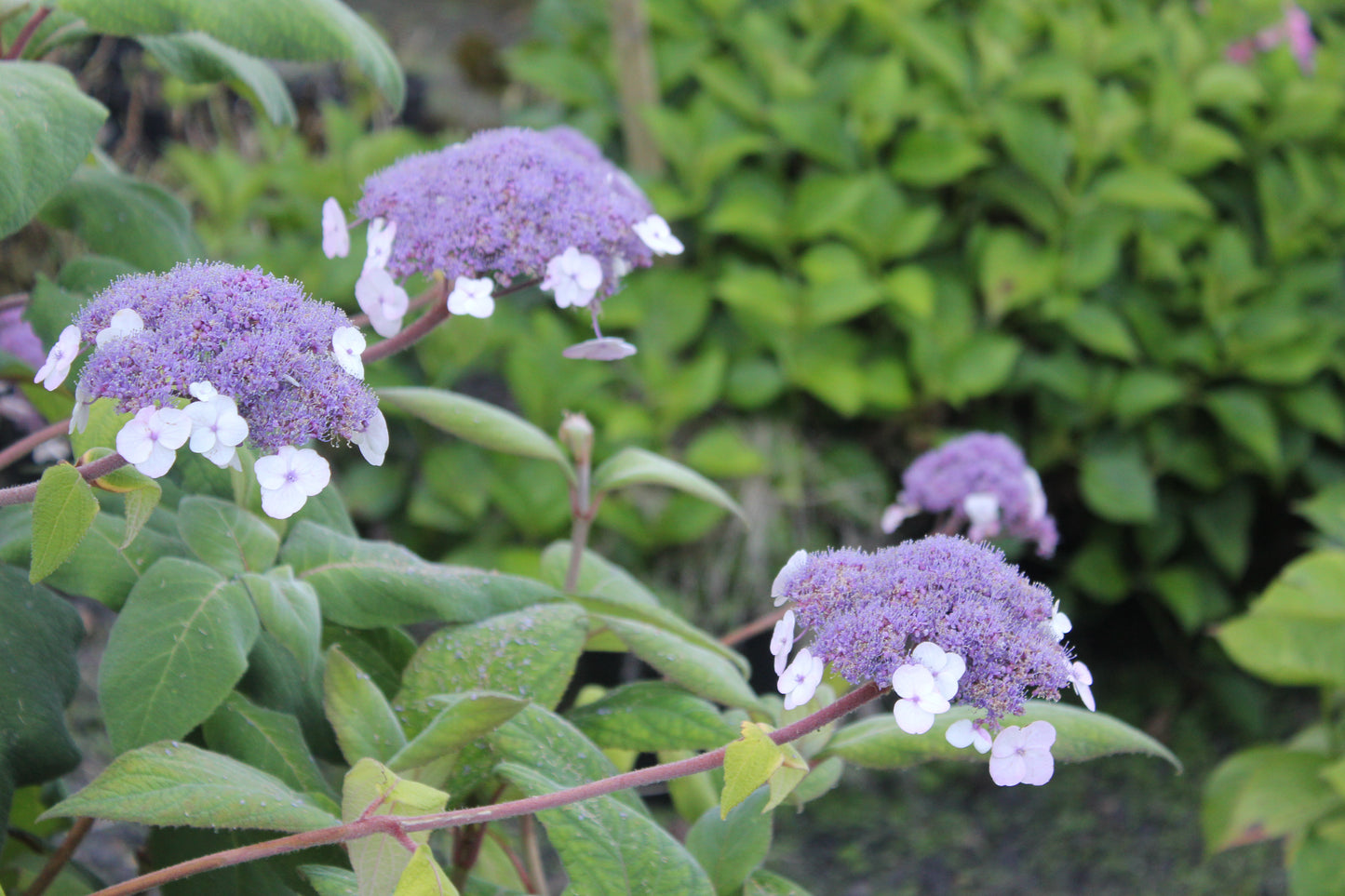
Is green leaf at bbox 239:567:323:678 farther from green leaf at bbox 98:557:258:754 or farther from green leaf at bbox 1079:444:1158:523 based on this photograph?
green leaf at bbox 1079:444:1158:523

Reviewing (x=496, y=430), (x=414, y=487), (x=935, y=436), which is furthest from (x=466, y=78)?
(x=496, y=430)

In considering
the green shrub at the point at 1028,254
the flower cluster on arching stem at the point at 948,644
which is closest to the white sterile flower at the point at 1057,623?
the flower cluster on arching stem at the point at 948,644

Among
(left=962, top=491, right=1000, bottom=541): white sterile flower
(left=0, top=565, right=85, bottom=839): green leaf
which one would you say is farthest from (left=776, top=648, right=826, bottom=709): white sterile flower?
(left=962, top=491, right=1000, bottom=541): white sterile flower

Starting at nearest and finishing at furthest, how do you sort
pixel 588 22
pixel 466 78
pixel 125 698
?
pixel 125 698 < pixel 588 22 < pixel 466 78

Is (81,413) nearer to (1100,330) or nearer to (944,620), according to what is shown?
(944,620)

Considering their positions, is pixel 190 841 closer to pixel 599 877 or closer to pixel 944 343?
pixel 599 877

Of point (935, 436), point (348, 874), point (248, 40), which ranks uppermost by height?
point (248, 40)

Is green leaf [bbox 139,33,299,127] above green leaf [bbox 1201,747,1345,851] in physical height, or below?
above
